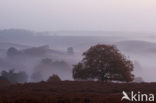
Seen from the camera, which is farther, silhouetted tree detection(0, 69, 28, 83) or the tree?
silhouetted tree detection(0, 69, 28, 83)

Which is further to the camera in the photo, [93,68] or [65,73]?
[65,73]

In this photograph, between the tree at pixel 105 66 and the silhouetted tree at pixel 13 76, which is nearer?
the tree at pixel 105 66

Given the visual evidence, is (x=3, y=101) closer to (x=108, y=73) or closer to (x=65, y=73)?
(x=108, y=73)

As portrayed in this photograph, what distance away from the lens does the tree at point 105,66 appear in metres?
42.2

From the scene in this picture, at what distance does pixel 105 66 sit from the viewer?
42.3 meters

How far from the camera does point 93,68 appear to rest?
4256 centimetres

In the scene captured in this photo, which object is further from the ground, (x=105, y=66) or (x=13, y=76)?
(x=105, y=66)

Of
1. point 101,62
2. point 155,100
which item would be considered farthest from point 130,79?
point 155,100

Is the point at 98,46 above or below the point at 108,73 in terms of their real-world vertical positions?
above

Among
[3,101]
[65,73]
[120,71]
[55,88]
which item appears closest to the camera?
[3,101]

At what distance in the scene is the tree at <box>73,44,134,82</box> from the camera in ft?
139

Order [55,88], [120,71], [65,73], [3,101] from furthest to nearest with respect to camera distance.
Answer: [65,73], [120,71], [55,88], [3,101]

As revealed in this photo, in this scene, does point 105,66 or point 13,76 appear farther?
point 13,76

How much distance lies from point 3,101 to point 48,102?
2.29 meters
